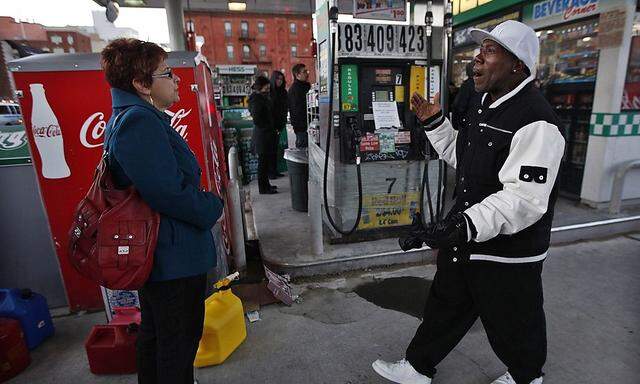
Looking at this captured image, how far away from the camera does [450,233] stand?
1.49 m

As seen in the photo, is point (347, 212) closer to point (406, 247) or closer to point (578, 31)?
point (406, 247)

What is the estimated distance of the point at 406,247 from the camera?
5.36 feet

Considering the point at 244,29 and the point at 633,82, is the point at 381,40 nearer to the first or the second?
the point at 633,82

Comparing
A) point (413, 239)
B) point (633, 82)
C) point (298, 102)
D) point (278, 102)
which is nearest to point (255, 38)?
point (278, 102)

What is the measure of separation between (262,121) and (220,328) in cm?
390

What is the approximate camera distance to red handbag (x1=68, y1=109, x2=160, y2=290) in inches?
56.1

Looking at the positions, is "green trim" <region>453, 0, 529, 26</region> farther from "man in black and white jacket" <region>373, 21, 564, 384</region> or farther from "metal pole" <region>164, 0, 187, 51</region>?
"metal pole" <region>164, 0, 187, 51</region>

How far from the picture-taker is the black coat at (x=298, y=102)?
19.9 feet

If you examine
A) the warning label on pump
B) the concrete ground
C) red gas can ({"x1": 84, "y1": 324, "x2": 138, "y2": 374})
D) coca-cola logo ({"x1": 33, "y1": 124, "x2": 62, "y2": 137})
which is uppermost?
coca-cola logo ({"x1": 33, "y1": 124, "x2": 62, "y2": 137})

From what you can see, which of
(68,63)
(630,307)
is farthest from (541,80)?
(68,63)

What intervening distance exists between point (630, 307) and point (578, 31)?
3.62 m

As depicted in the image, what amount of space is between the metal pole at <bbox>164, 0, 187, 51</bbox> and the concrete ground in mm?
5375

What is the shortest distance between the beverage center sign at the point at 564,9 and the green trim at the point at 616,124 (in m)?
1.25

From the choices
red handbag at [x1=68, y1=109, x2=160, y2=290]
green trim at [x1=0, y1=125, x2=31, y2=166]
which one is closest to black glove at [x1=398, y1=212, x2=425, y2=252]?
red handbag at [x1=68, y1=109, x2=160, y2=290]
